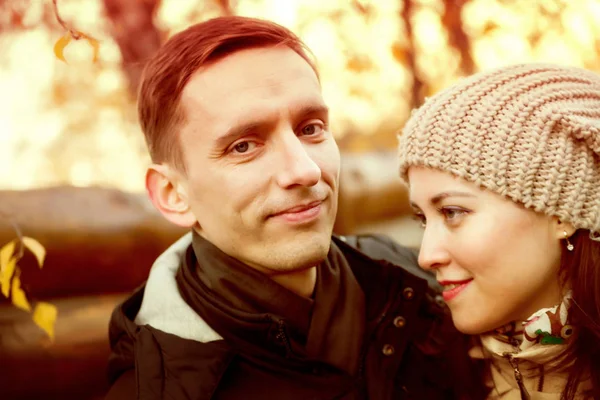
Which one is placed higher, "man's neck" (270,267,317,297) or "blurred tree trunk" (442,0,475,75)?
"blurred tree trunk" (442,0,475,75)

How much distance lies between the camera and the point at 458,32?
7238mm

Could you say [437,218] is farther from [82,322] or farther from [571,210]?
[82,322]

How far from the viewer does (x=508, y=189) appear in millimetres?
2293

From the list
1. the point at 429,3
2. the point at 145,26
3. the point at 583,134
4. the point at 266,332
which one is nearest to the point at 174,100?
the point at 266,332

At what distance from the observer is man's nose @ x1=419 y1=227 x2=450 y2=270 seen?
2428mm

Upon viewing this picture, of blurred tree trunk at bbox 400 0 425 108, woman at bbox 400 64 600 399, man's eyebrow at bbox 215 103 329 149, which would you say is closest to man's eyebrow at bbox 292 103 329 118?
man's eyebrow at bbox 215 103 329 149

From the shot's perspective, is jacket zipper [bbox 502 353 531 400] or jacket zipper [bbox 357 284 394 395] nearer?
jacket zipper [bbox 502 353 531 400]

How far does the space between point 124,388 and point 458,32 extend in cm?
574

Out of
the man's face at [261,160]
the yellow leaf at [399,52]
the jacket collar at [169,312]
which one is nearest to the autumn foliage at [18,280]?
the jacket collar at [169,312]

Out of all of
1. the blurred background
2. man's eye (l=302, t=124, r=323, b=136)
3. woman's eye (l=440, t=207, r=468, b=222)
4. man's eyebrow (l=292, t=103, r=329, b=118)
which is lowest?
the blurred background

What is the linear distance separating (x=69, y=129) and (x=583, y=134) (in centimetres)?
425

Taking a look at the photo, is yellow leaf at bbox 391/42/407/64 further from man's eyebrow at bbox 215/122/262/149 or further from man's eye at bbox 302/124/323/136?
man's eyebrow at bbox 215/122/262/149

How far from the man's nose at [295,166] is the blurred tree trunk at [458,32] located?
5.03m

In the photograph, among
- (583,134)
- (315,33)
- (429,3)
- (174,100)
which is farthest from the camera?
(429,3)
